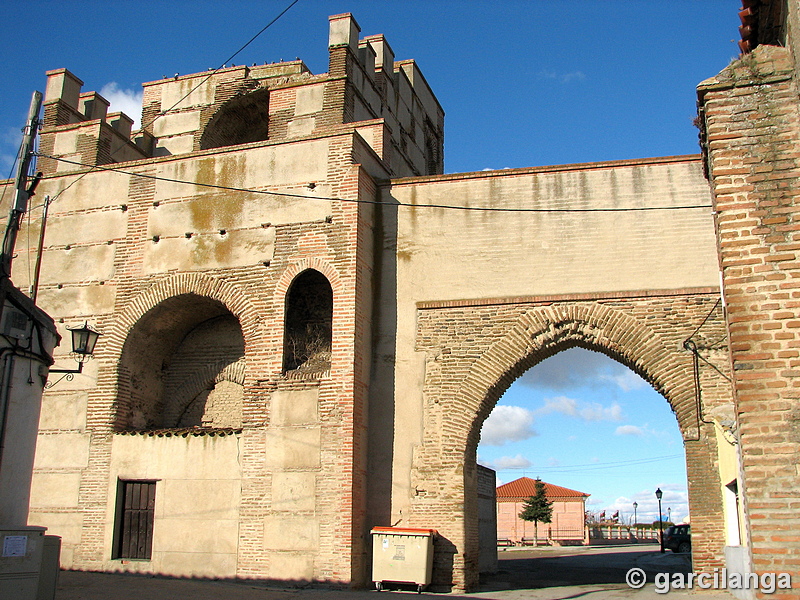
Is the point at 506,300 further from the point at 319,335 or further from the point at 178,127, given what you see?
the point at 178,127

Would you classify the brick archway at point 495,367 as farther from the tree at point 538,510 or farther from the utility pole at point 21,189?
the tree at point 538,510

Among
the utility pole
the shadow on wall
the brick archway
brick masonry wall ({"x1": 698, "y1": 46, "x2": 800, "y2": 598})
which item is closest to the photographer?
brick masonry wall ({"x1": 698, "y1": 46, "x2": 800, "y2": 598})

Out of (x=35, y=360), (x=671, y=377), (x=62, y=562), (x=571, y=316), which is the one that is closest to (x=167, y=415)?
(x=62, y=562)

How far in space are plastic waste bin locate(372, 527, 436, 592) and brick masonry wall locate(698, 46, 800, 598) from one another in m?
6.95

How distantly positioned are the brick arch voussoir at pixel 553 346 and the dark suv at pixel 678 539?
2026 centimetres

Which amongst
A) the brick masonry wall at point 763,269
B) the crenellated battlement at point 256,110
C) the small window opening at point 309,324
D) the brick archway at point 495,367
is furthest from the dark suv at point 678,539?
the brick masonry wall at point 763,269

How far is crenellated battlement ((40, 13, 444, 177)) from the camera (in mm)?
15961

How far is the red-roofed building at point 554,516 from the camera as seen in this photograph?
45.9m

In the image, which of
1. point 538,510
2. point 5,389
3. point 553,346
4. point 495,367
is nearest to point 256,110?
point 495,367

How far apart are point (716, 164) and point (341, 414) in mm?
7822

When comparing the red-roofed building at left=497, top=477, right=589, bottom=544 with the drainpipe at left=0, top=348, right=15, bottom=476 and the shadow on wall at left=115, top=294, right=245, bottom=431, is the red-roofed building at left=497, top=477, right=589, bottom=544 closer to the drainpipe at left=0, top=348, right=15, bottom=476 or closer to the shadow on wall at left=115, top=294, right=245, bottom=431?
the shadow on wall at left=115, top=294, right=245, bottom=431

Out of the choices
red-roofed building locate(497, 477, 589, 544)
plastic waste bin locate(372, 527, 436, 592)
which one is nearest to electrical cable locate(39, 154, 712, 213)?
plastic waste bin locate(372, 527, 436, 592)

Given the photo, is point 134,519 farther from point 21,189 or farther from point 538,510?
point 538,510

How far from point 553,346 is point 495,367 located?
3.38 feet
